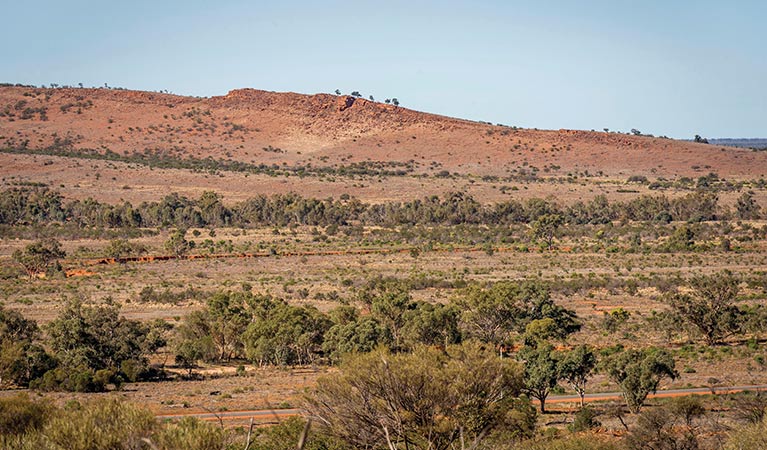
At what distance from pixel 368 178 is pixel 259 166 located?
66.0 ft

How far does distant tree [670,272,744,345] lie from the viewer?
34188 millimetres

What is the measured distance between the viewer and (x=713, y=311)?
34.7 meters

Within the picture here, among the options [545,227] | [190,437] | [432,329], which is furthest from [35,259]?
[190,437]

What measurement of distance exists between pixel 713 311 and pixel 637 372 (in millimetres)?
11882

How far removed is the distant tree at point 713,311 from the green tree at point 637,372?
26.4 feet

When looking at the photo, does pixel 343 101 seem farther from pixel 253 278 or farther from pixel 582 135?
pixel 253 278

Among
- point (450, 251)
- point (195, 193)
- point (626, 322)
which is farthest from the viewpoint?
point (195, 193)

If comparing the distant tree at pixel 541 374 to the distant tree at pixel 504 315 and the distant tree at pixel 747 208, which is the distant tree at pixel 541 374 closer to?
the distant tree at pixel 504 315

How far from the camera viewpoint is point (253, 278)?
52.3m

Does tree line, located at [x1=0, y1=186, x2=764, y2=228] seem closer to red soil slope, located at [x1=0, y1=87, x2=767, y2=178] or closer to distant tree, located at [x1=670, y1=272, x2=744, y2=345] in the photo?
red soil slope, located at [x1=0, y1=87, x2=767, y2=178]

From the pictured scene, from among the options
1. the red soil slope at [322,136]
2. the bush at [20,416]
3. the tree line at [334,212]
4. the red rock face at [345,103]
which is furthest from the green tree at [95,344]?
the red rock face at [345,103]

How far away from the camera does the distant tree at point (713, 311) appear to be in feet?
112

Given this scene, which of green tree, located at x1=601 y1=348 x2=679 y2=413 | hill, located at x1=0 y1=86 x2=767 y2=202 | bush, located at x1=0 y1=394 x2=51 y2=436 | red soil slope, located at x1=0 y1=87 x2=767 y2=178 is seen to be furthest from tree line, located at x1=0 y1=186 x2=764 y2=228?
bush, located at x1=0 y1=394 x2=51 y2=436

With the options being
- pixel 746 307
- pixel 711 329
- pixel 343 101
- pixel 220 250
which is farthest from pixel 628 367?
pixel 343 101
